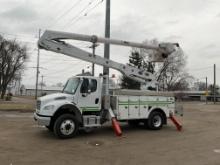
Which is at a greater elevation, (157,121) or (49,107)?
(49,107)

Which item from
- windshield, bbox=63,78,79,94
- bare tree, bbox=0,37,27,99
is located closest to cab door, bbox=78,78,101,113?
windshield, bbox=63,78,79,94

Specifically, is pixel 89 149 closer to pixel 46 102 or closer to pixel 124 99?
pixel 46 102

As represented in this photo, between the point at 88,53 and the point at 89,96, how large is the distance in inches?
86.8

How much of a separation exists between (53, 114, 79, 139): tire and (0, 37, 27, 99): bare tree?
51.1 m

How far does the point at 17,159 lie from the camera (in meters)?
8.84

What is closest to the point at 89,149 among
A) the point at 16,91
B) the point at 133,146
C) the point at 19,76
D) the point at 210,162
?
the point at 133,146

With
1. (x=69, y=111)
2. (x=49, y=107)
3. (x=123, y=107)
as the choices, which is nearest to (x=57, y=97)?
(x=49, y=107)

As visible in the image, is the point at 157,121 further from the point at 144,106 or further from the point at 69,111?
the point at 69,111

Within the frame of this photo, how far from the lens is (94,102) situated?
1338 cm

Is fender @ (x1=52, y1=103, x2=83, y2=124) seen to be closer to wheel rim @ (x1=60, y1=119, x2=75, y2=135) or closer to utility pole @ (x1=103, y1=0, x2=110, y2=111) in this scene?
wheel rim @ (x1=60, y1=119, x2=75, y2=135)

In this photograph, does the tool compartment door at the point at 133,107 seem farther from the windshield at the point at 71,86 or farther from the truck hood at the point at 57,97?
the truck hood at the point at 57,97

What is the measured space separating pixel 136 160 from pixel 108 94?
5298mm

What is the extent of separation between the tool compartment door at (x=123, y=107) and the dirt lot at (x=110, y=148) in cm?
80

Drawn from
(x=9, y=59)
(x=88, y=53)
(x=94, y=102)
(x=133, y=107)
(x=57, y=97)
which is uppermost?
(x=9, y=59)
